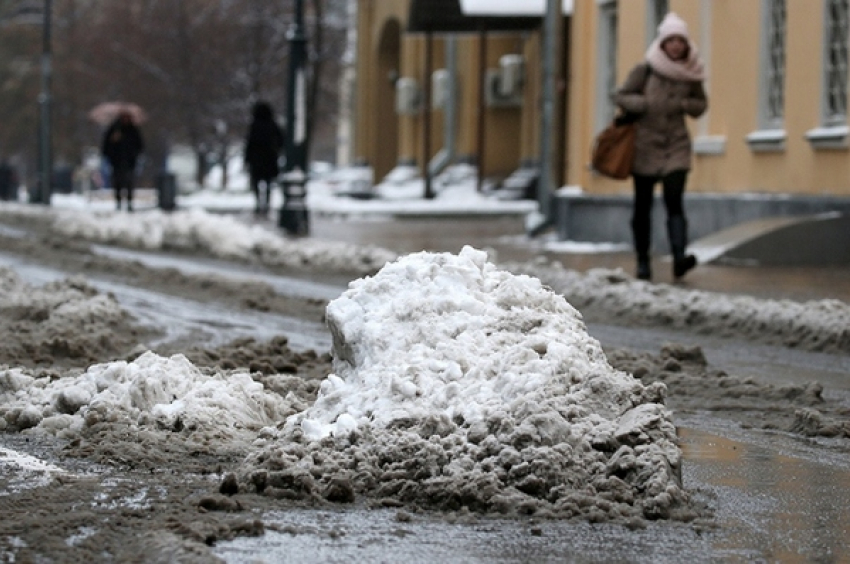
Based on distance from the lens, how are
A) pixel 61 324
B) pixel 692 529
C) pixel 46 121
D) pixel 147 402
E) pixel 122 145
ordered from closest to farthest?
pixel 692 529 → pixel 147 402 → pixel 61 324 → pixel 122 145 → pixel 46 121

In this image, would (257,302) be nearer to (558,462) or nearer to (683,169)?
(683,169)

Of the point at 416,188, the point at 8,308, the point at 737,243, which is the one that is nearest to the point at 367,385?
the point at 8,308

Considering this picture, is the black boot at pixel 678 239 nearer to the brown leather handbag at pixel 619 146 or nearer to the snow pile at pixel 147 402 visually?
the brown leather handbag at pixel 619 146

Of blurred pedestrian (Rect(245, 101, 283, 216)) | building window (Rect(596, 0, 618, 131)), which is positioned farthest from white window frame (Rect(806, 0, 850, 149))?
blurred pedestrian (Rect(245, 101, 283, 216))

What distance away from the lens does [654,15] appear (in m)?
22.1

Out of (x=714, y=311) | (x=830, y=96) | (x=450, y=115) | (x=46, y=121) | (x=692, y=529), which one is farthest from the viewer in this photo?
(x=46, y=121)

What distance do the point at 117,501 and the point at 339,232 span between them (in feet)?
70.2

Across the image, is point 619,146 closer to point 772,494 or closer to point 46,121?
point 772,494

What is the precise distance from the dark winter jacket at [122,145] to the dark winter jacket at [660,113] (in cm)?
1950

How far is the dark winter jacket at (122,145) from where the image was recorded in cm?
3278

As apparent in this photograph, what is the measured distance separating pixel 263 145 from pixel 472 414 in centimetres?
2647

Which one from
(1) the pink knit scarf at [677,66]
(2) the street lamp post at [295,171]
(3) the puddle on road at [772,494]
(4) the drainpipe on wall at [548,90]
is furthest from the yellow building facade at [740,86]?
(3) the puddle on road at [772,494]

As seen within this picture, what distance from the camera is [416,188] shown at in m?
43.0

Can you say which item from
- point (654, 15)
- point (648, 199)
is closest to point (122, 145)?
point (654, 15)
